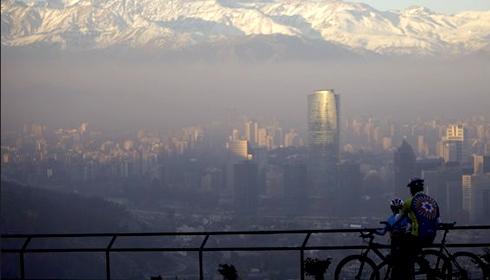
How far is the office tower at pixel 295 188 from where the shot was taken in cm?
4522

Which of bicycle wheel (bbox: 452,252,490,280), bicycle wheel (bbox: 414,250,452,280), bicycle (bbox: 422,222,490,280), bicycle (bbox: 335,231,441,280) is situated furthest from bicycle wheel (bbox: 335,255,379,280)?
→ bicycle wheel (bbox: 452,252,490,280)

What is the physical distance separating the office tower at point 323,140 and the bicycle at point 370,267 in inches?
1285

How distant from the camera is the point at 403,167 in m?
45.5

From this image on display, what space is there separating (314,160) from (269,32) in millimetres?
16419

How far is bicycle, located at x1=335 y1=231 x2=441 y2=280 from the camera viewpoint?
1230cm

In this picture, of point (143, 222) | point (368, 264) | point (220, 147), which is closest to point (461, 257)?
point (368, 264)

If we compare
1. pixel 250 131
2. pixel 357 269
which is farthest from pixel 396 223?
pixel 250 131

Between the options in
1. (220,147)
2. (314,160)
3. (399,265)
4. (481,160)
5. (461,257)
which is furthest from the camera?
(220,147)

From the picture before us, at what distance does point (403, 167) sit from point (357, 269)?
109ft

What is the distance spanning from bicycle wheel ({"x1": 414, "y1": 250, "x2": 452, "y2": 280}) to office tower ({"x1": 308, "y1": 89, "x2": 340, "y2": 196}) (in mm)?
33093

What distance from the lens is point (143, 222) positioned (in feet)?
149

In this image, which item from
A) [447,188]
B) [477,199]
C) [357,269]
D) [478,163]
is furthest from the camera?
[478,163]

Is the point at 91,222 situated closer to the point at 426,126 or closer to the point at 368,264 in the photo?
the point at 426,126

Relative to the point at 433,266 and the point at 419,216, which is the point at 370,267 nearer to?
the point at 433,266
